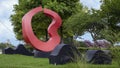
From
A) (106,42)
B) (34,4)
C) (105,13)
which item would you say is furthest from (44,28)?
(106,42)

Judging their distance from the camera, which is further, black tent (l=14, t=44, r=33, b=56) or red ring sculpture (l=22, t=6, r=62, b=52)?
black tent (l=14, t=44, r=33, b=56)

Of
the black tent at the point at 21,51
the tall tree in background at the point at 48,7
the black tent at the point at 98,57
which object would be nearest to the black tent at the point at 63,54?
the black tent at the point at 98,57

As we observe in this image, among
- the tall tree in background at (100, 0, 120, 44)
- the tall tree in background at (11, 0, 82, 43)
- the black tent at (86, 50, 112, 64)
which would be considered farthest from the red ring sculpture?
the tall tree in background at (11, 0, 82, 43)

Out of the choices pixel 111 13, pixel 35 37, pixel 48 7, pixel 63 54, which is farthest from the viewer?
pixel 48 7

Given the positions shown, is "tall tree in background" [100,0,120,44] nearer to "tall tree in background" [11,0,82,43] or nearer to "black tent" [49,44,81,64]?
"tall tree in background" [11,0,82,43]

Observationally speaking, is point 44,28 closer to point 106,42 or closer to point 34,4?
point 34,4

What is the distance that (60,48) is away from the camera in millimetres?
17391

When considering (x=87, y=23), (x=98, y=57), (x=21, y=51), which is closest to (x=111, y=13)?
(x=87, y=23)

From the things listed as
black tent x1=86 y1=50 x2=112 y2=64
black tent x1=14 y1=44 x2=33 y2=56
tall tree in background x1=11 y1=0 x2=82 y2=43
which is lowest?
black tent x1=14 y1=44 x2=33 y2=56

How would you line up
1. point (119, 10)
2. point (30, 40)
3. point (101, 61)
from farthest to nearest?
point (119, 10), point (30, 40), point (101, 61)

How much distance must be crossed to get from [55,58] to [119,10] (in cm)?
1029

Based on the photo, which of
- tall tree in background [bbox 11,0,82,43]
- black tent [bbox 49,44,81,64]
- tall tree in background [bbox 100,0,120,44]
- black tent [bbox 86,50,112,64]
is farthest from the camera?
tall tree in background [bbox 11,0,82,43]

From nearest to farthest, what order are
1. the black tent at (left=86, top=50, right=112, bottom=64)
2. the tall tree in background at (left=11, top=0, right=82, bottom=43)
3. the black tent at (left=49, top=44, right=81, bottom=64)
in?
the black tent at (left=86, top=50, right=112, bottom=64)
the black tent at (left=49, top=44, right=81, bottom=64)
the tall tree in background at (left=11, top=0, right=82, bottom=43)

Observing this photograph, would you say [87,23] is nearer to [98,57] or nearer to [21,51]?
[21,51]
